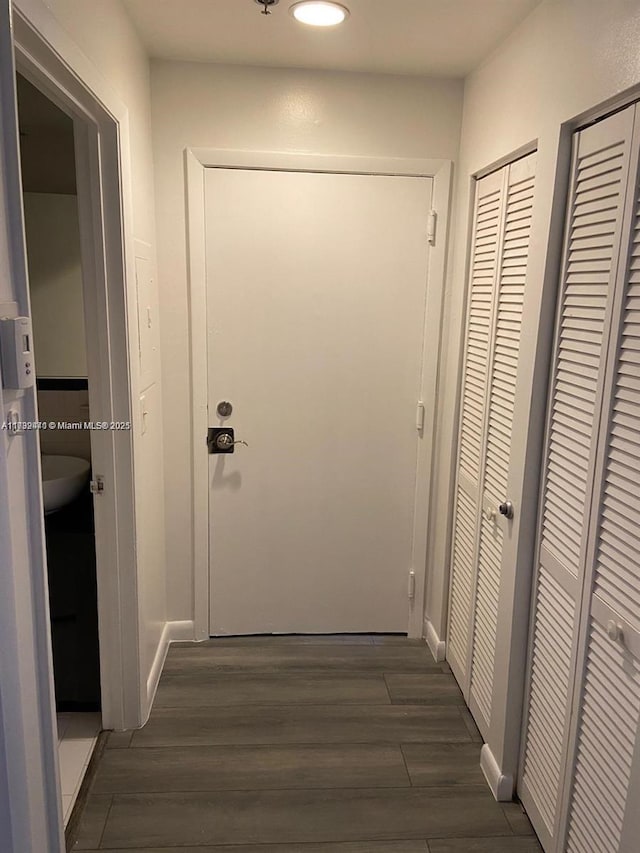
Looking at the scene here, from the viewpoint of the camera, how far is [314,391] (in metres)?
2.58

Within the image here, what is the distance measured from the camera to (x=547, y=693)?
175 cm

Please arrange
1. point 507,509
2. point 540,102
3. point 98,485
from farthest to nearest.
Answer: point 98,485
point 507,509
point 540,102

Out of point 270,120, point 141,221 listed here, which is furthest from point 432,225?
point 141,221

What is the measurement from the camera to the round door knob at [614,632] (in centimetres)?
136

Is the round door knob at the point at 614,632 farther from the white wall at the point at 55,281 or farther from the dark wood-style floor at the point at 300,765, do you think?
the white wall at the point at 55,281

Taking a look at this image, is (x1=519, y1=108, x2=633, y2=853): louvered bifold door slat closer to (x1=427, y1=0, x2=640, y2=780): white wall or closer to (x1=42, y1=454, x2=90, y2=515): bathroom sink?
(x1=427, y1=0, x2=640, y2=780): white wall

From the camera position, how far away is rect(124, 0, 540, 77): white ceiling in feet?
5.91

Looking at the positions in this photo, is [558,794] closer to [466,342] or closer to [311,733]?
[311,733]

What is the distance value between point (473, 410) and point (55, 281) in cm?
169

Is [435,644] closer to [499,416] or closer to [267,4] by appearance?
[499,416]

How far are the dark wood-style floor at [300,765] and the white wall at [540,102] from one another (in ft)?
0.91

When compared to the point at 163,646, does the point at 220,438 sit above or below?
above

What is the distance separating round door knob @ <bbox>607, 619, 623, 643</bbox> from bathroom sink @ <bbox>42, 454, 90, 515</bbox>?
5.50 ft

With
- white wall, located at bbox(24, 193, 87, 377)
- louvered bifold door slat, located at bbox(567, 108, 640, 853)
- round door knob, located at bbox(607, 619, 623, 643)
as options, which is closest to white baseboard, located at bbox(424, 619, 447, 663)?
louvered bifold door slat, located at bbox(567, 108, 640, 853)
